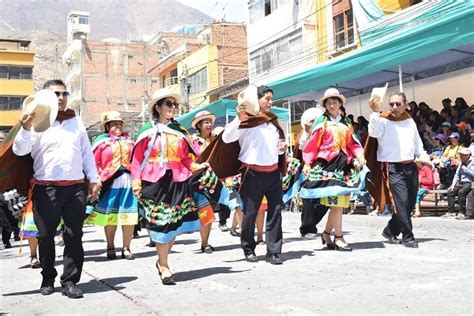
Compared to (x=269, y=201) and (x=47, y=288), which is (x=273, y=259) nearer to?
(x=269, y=201)

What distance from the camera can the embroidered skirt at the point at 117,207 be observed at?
7.64 meters

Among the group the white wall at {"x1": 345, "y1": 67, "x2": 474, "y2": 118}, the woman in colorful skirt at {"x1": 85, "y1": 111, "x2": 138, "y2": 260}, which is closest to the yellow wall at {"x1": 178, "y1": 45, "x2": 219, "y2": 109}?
the white wall at {"x1": 345, "y1": 67, "x2": 474, "y2": 118}

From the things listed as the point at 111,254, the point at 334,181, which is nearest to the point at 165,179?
the point at 334,181

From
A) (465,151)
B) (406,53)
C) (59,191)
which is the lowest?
(59,191)

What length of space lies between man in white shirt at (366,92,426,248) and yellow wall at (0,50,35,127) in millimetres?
53873

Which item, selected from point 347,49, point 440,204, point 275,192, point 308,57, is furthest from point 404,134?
point 308,57

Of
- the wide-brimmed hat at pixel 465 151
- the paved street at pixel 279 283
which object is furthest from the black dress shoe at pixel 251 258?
the wide-brimmed hat at pixel 465 151

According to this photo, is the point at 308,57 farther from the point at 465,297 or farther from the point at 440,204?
the point at 465,297

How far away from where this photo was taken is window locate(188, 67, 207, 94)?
1564 inches

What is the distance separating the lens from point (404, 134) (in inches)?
293

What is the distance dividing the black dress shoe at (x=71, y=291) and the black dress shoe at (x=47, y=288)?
18 cm

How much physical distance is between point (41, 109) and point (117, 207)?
3.07 meters

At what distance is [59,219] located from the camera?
5254 mm

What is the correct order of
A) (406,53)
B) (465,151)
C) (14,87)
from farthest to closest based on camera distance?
(14,87) → (406,53) → (465,151)
